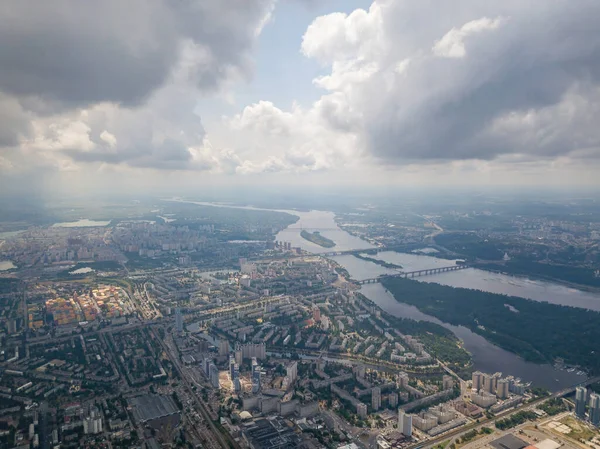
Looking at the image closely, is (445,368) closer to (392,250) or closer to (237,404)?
(237,404)

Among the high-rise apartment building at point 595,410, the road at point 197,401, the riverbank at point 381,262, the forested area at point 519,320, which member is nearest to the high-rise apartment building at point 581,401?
the high-rise apartment building at point 595,410

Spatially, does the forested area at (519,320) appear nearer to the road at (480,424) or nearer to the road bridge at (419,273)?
the road bridge at (419,273)

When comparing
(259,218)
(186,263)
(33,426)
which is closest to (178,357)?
(33,426)

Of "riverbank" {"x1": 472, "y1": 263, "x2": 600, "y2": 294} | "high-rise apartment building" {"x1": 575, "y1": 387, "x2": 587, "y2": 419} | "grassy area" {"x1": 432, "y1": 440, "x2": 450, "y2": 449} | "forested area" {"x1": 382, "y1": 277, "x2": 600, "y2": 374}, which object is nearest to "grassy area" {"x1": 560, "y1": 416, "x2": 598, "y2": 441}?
"high-rise apartment building" {"x1": 575, "y1": 387, "x2": 587, "y2": 419}

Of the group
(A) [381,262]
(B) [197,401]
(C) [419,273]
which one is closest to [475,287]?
(C) [419,273]

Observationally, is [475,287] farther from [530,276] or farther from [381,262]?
[381,262]

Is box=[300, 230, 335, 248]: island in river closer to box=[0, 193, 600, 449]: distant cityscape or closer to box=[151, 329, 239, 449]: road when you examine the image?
box=[0, 193, 600, 449]: distant cityscape
